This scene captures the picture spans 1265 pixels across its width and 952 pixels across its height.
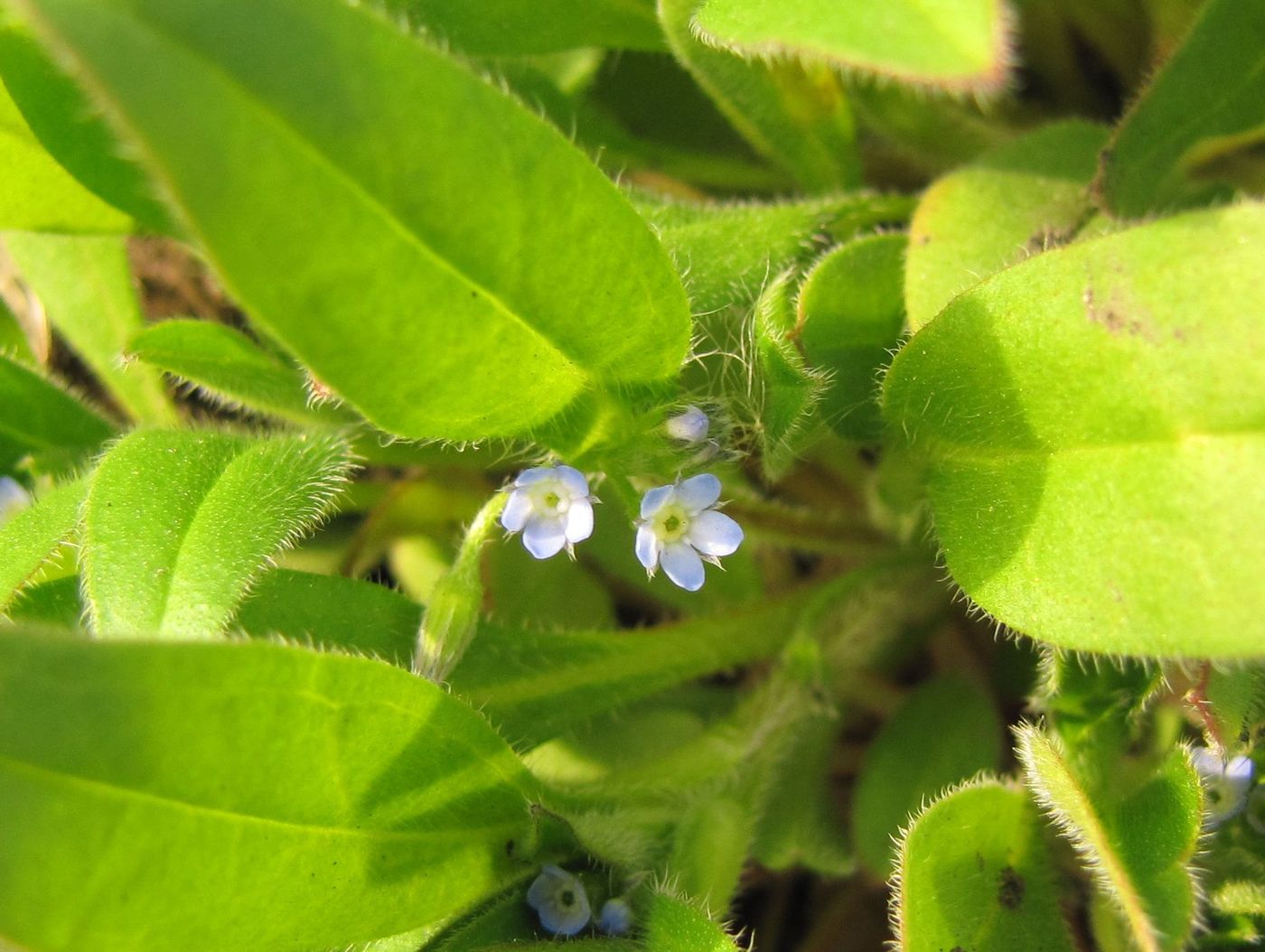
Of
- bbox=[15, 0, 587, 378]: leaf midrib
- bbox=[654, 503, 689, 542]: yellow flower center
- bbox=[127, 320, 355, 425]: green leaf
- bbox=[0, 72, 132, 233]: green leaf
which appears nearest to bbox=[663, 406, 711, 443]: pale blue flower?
bbox=[654, 503, 689, 542]: yellow flower center

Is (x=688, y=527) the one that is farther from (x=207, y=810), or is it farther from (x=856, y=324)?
(x=207, y=810)

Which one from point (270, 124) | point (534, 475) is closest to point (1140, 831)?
point (534, 475)

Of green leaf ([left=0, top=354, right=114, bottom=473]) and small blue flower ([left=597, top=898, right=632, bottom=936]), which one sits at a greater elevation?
green leaf ([left=0, top=354, right=114, bottom=473])

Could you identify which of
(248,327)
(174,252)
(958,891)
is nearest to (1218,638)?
(958,891)

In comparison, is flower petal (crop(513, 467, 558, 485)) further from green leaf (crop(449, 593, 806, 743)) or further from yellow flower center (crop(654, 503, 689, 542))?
green leaf (crop(449, 593, 806, 743))

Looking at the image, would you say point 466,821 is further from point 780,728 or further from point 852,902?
point 852,902

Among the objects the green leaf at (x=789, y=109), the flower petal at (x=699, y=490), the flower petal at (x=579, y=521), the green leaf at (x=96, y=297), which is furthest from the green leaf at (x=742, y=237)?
the green leaf at (x=96, y=297)

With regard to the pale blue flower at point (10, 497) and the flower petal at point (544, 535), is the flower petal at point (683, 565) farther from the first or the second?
the pale blue flower at point (10, 497)
